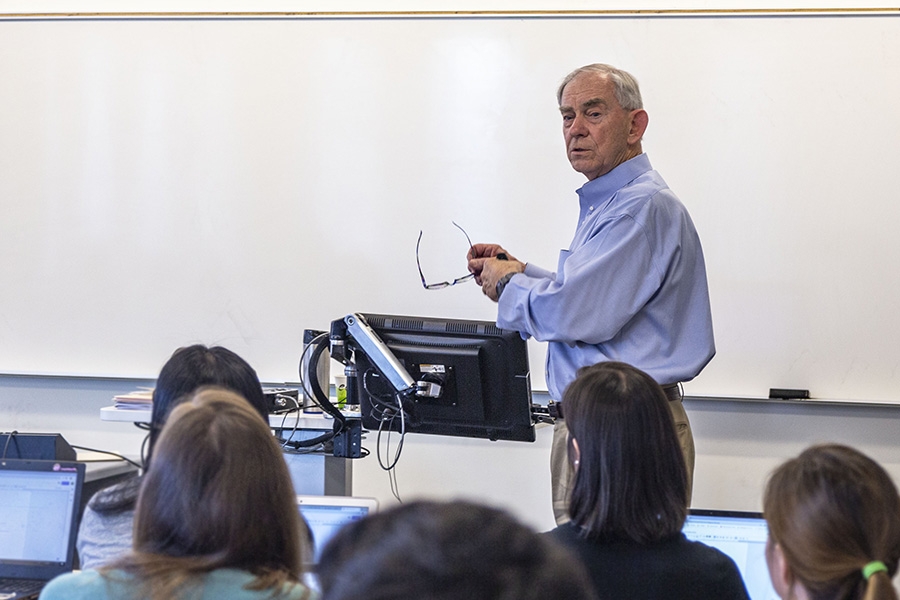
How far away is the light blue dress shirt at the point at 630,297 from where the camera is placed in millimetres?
2346

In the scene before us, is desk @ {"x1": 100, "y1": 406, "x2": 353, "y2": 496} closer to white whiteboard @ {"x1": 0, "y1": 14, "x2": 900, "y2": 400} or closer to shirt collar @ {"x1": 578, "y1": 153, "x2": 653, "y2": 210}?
white whiteboard @ {"x1": 0, "y1": 14, "x2": 900, "y2": 400}

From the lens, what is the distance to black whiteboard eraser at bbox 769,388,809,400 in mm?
3455

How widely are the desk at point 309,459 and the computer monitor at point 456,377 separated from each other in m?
0.30

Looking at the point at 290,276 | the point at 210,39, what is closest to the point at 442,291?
the point at 290,276

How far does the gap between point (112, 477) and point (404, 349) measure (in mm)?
777

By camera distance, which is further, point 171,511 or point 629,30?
point 629,30

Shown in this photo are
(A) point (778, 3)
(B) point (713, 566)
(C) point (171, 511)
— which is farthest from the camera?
(A) point (778, 3)

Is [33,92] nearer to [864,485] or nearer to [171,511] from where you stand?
[171,511]

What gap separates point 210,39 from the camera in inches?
147

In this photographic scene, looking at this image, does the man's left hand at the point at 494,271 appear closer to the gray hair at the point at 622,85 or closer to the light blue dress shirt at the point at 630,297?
the light blue dress shirt at the point at 630,297

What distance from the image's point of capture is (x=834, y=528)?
116 centimetres

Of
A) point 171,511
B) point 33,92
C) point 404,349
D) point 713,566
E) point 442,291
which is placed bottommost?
point 713,566

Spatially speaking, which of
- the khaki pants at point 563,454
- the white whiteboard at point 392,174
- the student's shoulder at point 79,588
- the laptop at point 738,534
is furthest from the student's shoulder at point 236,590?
the white whiteboard at point 392,174

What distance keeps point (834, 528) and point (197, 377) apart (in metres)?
1.29
